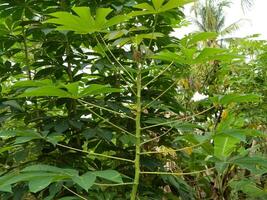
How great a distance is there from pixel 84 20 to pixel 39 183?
0.47 m

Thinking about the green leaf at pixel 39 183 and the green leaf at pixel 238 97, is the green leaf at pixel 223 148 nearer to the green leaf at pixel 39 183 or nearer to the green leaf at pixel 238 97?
the green leaf at pixel 238 97

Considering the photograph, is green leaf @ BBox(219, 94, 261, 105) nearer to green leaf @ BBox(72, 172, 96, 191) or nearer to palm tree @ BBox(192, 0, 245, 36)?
green leaf @ BBox(72, 172, 96, 191)

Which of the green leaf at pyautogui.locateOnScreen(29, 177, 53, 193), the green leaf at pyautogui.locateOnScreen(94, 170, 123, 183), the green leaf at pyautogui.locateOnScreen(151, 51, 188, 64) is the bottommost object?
the green leaf at pyautogui.locateOnScreen(94, 170, 123, 183)

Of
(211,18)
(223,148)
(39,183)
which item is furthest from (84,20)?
(211,18)

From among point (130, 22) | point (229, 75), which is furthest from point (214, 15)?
point (130, 22)

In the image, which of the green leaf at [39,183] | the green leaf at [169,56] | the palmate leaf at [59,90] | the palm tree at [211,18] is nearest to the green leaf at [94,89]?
the palmate leaf at [59,90]

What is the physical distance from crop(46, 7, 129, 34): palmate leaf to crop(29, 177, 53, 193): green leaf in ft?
1.44

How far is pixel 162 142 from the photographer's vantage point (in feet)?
5.86

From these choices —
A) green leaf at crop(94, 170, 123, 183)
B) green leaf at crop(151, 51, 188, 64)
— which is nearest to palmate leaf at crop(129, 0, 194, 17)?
green leaf at crop(151, 51, 188, 64)

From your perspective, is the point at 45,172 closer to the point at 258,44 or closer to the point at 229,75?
the point at 258,44

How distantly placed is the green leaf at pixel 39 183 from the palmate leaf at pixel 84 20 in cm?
44

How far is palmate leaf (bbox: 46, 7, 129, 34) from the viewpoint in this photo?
1.21m

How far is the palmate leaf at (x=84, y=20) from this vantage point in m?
1.21

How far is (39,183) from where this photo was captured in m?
1.12
